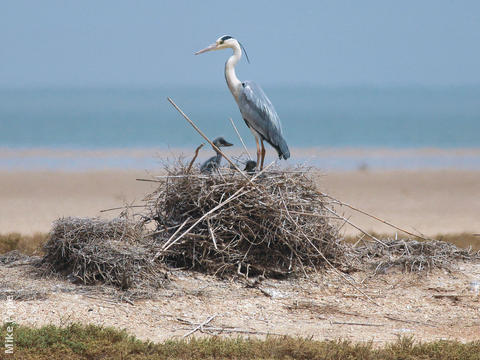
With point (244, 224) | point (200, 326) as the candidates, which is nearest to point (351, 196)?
point (244, 224)

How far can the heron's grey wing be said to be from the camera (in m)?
8.79

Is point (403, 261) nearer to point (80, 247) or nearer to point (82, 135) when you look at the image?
point (80, 247)

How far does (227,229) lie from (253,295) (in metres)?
0.79

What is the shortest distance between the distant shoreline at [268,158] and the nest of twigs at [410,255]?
14.1 metres

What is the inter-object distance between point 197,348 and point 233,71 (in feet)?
12.9

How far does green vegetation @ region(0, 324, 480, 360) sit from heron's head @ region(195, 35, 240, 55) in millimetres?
3859

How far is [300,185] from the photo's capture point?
8.48 m

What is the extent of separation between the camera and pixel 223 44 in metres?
8.97

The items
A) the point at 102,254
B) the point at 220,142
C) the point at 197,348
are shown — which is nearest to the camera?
the point at 197,348

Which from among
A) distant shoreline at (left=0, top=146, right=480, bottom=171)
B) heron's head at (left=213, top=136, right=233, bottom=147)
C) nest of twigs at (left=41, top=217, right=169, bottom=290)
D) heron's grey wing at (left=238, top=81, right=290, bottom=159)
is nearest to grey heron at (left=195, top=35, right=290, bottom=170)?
heron's grey wing at (left=238, top=81, right=290, bottom=159)

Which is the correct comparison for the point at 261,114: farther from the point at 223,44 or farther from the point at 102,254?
the point at 102,254

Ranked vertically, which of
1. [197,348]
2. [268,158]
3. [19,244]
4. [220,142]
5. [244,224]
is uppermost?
[268,158]

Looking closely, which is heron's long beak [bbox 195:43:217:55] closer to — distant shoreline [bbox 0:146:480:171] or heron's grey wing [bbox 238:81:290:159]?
heron's grey wing [bbox 238:81:290:159]

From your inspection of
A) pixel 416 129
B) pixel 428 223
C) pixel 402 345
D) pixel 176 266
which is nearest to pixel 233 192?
pixel 176 266
